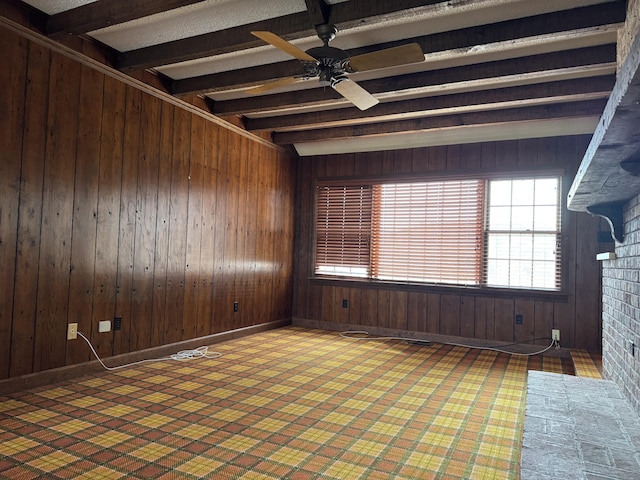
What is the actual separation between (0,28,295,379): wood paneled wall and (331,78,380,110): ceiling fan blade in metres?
1.96

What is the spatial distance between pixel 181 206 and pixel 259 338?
1.85 m

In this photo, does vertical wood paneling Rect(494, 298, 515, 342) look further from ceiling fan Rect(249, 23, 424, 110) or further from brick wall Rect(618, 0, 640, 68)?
ceiling fan Rect(249, 23, 424, 110)

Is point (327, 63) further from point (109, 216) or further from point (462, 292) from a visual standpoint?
point (462, 292)

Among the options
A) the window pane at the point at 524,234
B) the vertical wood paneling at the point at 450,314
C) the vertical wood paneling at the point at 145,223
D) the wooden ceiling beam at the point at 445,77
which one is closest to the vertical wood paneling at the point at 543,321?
the window pane at the point at 524,234

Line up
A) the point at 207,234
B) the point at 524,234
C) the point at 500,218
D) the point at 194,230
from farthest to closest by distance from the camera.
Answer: the point at 500,218, the point at 524,234, the point at 207,234, the point at 194,230

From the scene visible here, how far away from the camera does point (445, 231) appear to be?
5574 millimetres

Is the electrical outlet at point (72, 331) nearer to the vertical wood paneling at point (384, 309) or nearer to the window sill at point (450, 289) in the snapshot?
the window sill at point (450, 289)

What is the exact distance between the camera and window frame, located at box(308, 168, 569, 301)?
4.98 metres

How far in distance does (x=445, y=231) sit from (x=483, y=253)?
521mm

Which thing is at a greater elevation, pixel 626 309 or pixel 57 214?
pixel 57 214

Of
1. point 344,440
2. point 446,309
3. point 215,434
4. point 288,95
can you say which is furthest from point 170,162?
point 446,309

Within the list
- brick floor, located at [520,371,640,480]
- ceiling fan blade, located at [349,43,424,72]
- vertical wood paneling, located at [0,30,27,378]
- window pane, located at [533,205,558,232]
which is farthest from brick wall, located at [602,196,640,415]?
vertical wood paneling, located at [0,30,27,378]

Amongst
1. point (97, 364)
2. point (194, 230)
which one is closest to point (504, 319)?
point (194, 230)

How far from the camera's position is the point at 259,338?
5332 millimetres
